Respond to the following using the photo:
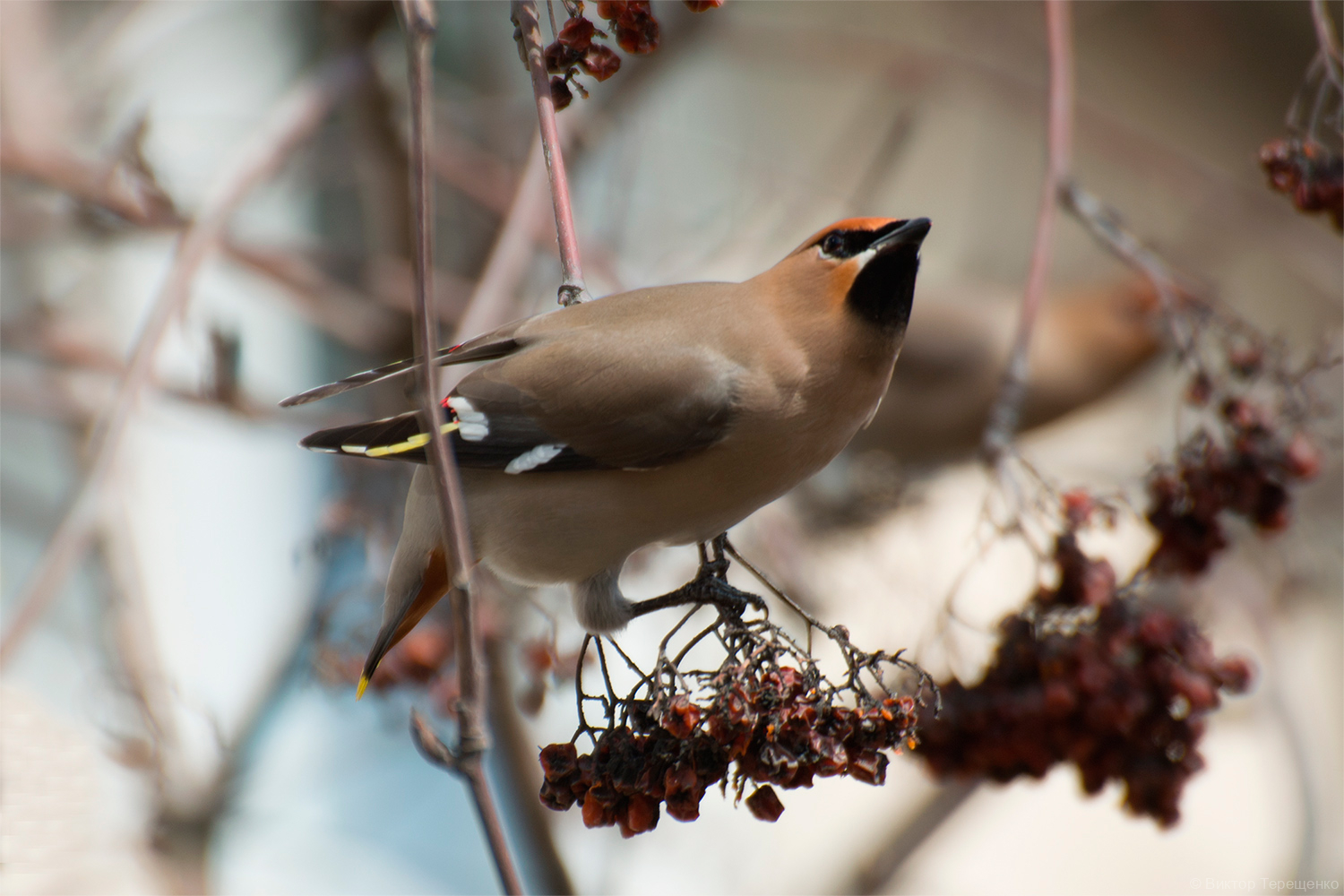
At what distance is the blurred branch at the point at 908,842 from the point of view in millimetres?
2770

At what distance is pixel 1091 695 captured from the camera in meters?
1.91

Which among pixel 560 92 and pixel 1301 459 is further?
pixel 1301 459

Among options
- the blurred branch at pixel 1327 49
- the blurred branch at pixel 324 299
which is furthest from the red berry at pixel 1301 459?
the blurred branch at pixel 324 299

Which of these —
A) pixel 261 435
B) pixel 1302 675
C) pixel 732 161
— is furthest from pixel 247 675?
pixel 1302 675

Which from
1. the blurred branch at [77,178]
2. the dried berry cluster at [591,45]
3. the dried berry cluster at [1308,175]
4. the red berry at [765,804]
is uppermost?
the blurred branch at [77,178]

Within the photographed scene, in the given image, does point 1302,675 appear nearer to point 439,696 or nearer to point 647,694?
point 439,696

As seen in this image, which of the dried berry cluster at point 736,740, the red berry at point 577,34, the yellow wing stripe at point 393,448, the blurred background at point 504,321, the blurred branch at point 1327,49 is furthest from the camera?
the blurred background at point 504,321

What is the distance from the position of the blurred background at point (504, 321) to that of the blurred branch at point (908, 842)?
0.03 meters

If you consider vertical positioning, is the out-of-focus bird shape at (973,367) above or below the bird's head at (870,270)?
above

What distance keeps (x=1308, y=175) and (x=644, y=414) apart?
3.42 feet

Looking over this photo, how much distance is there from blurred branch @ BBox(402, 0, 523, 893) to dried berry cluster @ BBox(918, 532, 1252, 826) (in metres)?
1.14

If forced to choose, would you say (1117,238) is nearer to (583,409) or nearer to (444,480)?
(583,409)

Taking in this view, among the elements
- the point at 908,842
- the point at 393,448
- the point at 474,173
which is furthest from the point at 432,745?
the point at 474,173

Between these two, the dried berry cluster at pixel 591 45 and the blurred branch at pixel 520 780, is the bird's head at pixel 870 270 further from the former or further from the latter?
the blurred branch at pixel 520 780
